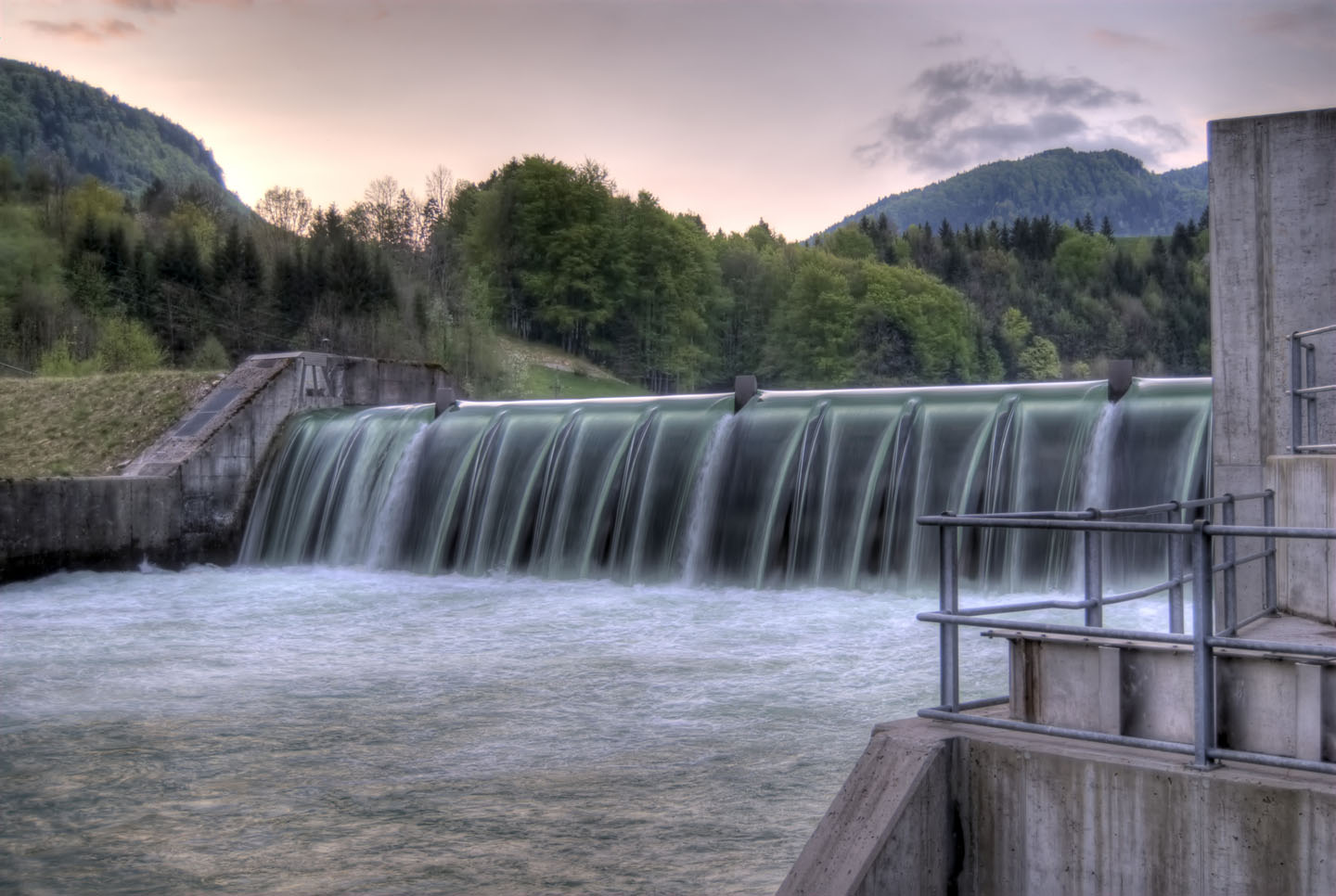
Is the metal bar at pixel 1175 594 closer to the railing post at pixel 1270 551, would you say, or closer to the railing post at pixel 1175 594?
the railing post at pixel 1175 594

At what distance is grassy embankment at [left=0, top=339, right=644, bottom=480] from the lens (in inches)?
958

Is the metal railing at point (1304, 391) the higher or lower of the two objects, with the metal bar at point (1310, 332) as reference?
lower

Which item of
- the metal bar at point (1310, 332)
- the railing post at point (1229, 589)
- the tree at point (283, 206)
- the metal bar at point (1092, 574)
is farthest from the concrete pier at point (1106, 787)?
the tree at point (283, 206)

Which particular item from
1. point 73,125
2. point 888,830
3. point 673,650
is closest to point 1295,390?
point 888,830

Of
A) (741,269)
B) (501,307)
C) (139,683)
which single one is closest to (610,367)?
(501,307)

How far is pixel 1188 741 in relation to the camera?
4777 mm

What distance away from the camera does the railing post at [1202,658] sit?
436 cm

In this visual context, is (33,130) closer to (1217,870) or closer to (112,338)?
(112,338)

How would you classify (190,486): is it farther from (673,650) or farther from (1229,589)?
(1229,589)

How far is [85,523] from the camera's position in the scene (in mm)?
20609

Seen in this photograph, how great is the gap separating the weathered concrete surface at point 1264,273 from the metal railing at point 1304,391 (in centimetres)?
6

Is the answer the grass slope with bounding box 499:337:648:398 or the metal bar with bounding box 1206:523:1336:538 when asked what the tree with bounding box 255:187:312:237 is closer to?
the grass slope with bounding box 499:337:648:398

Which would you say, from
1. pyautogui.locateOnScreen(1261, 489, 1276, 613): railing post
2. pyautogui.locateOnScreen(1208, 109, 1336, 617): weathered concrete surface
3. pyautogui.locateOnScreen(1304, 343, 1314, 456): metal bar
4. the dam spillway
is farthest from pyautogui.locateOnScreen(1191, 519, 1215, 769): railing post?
the dam spillway

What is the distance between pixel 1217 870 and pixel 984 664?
24.5ft
